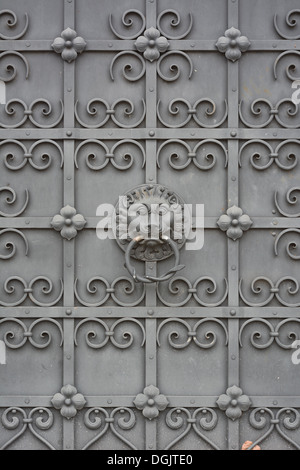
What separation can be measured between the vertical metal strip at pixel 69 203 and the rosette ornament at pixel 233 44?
1.67 feet

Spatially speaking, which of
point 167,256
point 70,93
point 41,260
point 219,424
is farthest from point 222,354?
point 70,93

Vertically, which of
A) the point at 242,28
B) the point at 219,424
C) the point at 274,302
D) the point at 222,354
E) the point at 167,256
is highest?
the point at 242,28

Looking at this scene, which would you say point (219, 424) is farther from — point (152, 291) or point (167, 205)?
point (167, 205)

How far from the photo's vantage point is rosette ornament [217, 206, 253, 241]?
2305 mm

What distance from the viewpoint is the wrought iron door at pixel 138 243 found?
91.4 inches

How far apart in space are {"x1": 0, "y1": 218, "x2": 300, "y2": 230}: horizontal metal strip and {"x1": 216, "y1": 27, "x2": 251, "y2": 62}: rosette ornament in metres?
0.51

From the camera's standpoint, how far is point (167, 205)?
7.59ft

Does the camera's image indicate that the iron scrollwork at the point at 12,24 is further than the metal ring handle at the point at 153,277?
Yes

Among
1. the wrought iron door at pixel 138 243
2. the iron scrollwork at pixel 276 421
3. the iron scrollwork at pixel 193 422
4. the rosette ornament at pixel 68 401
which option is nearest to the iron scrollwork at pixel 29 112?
the wrought iron door at pixel 138 243

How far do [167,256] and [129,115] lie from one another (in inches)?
19.5

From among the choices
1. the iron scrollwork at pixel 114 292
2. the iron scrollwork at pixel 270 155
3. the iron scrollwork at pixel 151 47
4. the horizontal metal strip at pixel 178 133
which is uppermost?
the iron scrollwork at pixel 151 47

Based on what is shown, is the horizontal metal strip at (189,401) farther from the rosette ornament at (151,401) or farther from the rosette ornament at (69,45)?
the rosette ornament at (69,45)

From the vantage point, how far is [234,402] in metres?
2.29

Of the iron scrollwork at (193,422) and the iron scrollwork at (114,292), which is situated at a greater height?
the iron scrollwork at (114,292)
